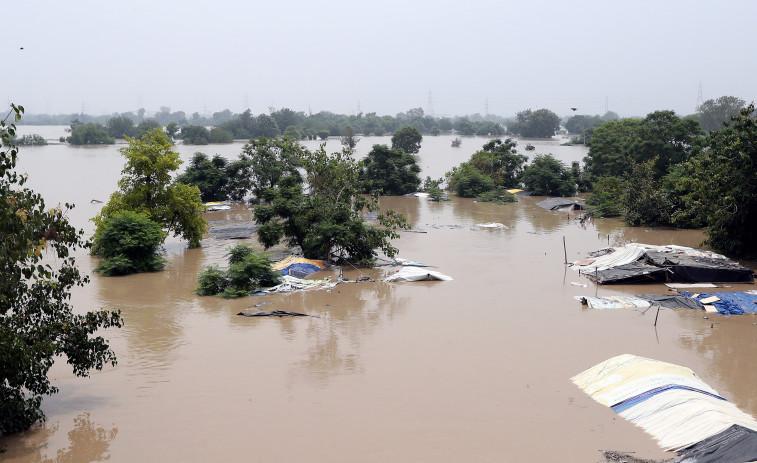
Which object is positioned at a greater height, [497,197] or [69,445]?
[497,197]

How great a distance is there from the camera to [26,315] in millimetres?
8008

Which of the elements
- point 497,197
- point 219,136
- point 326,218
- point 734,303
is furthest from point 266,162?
point 219,136

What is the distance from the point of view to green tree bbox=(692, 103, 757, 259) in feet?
56.3

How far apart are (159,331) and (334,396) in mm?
5016

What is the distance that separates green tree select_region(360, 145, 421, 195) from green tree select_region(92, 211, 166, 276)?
2074 cm

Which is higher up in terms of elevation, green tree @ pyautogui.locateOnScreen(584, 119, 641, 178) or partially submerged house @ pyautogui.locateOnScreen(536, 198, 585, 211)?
green tree @ pyautogui.locateOnScreen(584, 119, 641, 178)

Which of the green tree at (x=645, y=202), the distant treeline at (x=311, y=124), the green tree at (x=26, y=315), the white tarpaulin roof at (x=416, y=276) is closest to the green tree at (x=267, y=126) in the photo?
the distant treeline at (x=311, y=124)

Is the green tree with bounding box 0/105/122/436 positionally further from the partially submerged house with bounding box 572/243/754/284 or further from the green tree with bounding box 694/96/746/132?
the green tree with bounding box 694/96/746/132

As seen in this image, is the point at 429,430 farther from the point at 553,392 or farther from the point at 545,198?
the point at 545,198

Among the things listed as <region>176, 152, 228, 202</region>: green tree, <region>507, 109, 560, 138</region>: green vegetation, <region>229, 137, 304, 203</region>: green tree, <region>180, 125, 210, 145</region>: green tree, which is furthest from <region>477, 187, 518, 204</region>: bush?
<region>507, 109, 560, 138</region>: green vegetation

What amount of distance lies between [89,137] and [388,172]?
56137 mm

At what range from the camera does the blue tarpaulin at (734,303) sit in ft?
44.9

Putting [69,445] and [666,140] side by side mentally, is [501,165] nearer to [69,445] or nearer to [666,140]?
[666,140]

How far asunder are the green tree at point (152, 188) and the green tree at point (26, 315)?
11286 mm
